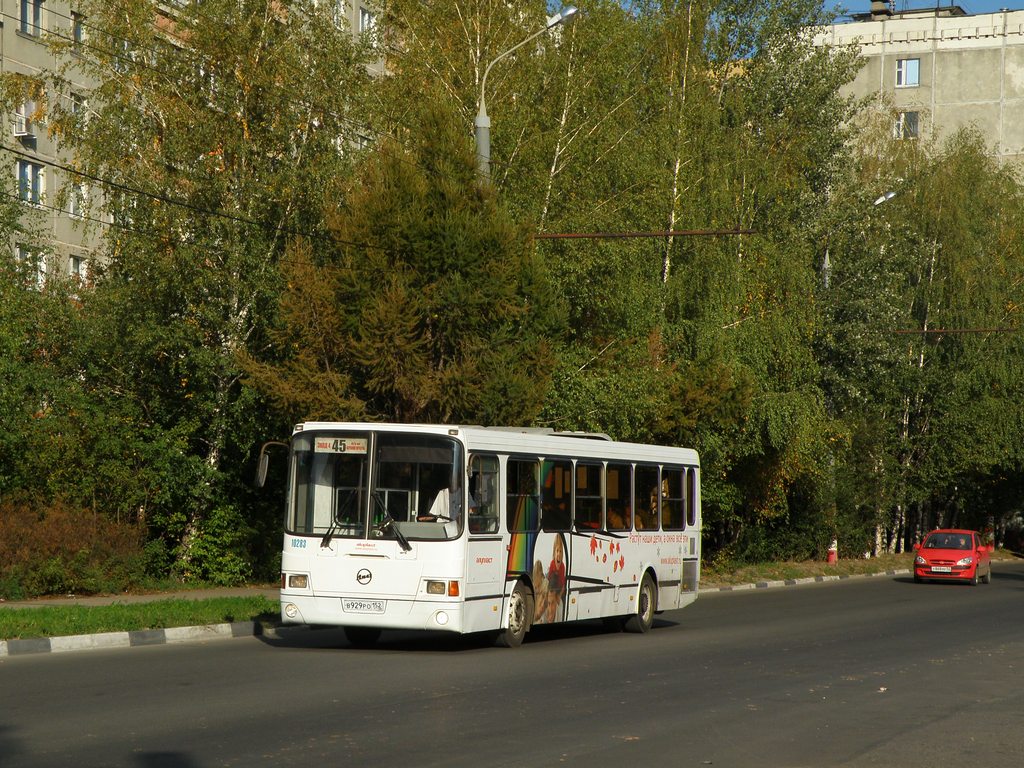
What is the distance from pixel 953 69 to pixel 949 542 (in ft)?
145

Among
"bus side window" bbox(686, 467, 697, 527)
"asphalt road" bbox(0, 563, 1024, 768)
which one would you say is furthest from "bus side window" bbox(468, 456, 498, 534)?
"bus side window" bbox(686, 467, 697, 527)

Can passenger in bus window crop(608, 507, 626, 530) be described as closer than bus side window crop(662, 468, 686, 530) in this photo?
Yes

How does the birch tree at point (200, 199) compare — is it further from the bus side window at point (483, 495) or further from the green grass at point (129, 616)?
the bus side window at point (483, 495)

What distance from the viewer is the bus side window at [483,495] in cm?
1720

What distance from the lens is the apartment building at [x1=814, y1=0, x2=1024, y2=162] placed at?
2995 inches

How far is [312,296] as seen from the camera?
2452cm

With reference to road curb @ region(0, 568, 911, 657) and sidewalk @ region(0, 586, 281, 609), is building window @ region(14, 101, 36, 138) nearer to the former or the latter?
sidewalk @ region(0, 586, 281, 609)

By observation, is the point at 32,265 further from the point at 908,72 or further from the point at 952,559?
the point at 908,72

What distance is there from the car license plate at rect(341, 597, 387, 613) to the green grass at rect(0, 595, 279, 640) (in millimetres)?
2811

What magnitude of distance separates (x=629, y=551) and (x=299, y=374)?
22.1 feet

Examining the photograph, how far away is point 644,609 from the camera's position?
2177 centimetres

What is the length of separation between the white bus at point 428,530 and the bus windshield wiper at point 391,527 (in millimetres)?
12

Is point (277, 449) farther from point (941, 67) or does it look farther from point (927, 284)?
point (941, 67)

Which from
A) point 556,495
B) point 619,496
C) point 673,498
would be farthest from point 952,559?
point 556,495
